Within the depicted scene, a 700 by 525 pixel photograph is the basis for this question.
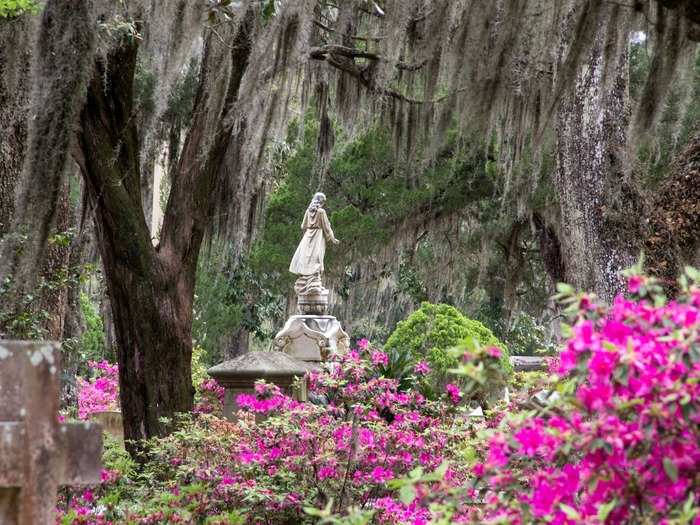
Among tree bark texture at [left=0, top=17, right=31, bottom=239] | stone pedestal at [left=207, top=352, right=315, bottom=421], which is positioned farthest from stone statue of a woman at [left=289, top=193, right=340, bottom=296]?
tree bark texture at [left=0, top=17, right=31, bottom=239]

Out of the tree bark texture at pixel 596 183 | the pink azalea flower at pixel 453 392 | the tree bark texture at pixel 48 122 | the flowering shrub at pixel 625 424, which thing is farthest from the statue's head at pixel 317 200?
the flowering shrub at pixel 625 424

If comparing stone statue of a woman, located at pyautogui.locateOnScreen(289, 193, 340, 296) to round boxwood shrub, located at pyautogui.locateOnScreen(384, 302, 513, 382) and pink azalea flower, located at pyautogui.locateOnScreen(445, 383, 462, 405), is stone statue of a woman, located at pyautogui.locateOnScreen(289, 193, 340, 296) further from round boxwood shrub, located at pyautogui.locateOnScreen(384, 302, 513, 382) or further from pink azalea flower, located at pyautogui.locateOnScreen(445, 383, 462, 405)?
pink azalea flower, located at pyautogui.locateOnScreen(445, 383, 462, 405)

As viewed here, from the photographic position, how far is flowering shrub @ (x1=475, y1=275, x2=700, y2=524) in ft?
7.94

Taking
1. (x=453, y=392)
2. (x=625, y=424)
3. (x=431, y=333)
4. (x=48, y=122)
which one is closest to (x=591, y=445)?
(x=625, y=424)

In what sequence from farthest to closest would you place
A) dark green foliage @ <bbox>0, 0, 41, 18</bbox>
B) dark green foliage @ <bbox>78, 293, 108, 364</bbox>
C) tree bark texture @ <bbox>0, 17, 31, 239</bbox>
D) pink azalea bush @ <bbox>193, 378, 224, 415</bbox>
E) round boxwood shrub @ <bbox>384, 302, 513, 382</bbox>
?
dark green foliage @ <bbox>78, 293, 108, 364</bbox> < round boxwood shrub @ <bbox>384, 302, 513, 382</bbox> < pink azalea bush @ <bbox>193, 378, 224, 415</bbox> < tree bark texture @ <bbox>0, 17, 31, 239</bbox> < dark green foliage @ <bbox>0, 0, 41, 18</bbox>

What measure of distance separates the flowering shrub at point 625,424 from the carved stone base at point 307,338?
1133cm

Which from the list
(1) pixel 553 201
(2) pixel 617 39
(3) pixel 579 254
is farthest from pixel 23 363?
(1) pixel 553 201

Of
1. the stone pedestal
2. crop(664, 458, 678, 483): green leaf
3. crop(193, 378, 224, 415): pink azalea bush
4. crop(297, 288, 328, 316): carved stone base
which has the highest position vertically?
crop(664, 458, 678, 483): green leaf

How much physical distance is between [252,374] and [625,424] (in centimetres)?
616

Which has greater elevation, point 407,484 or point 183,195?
point 183,195

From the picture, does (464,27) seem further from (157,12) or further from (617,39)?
(157,12)

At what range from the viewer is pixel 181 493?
5.57 metres

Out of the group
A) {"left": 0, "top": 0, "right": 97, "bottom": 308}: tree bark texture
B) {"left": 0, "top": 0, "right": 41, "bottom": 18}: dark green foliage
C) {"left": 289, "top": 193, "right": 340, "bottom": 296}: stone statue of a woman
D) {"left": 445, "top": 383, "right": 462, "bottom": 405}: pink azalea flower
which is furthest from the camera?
{"left": 289, "top": 193, "right": 340, "bottom": 296}: stone statue of a woman

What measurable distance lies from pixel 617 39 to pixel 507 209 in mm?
9325
